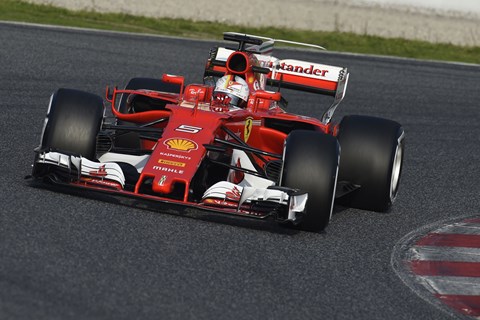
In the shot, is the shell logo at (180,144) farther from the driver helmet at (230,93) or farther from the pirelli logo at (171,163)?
the driver helmet at (230,93)

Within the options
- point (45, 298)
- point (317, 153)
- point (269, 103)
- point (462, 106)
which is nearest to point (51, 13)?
point (462, 106)

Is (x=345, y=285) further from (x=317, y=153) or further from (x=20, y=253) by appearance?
(x=20, y=253)

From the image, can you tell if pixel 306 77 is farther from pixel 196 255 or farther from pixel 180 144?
pixel 196 255

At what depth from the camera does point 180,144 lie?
780 centimetres

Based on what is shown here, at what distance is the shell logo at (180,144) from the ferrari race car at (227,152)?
0.01m

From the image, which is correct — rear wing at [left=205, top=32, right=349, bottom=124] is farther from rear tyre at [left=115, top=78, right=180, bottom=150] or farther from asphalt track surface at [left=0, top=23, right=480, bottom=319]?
asphalt track surface at [left=0, top=23, right=480, bottom=319]

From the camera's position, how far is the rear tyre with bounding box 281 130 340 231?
7.56m

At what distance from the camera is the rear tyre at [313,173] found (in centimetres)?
756

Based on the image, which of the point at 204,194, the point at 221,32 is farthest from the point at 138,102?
the point at 221,32

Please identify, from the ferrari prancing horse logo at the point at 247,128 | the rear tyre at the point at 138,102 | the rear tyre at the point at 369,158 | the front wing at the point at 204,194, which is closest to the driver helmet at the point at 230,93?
the ferrari prancing horse logo at the point at 247,128

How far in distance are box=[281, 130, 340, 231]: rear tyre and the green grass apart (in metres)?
12.3

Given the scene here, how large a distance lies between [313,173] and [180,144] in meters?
1.01

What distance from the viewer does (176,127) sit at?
26.3 ft

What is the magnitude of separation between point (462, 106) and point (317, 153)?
8868mm
